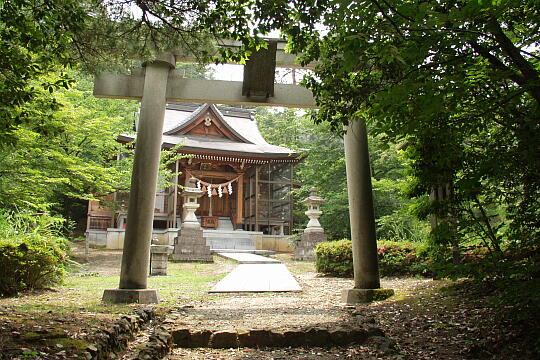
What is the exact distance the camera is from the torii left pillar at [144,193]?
557 cm

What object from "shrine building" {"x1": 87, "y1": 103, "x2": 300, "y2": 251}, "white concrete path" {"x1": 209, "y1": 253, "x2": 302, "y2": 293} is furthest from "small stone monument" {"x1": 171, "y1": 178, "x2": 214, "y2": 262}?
"white concrete path" {"x1": 209, "y1": 253, "x2": 302, "y2": 293}

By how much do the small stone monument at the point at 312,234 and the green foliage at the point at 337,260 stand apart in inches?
227

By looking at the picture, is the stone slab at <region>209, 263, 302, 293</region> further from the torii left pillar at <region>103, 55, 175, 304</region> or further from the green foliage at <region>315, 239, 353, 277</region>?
the torii left pillar at <region>103, 55, 175, 304</region>

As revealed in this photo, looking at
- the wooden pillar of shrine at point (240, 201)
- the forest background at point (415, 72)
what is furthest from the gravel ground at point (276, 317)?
the wooden pillar of shrine at point (240, 201)

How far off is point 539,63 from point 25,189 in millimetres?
8144

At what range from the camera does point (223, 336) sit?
12.2 feet

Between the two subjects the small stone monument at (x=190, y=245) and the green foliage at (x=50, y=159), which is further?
the small stone monument at (x=190, y=245)

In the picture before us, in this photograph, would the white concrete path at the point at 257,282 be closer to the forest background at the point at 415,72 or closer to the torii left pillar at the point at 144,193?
the torii left pillar at the point at 144,193

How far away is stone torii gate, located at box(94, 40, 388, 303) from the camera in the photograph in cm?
568

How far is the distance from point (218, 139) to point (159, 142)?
16.0m

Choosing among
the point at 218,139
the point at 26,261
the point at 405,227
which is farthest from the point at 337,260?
the point at 218,139

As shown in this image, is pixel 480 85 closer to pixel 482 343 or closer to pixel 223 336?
pixel 482 343

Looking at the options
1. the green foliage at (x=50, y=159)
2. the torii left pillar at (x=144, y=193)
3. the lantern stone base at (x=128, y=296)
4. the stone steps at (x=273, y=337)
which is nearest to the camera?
the stone steps at (x=273, y=337)

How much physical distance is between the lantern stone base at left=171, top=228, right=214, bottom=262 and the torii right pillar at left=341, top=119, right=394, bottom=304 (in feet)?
32.2
